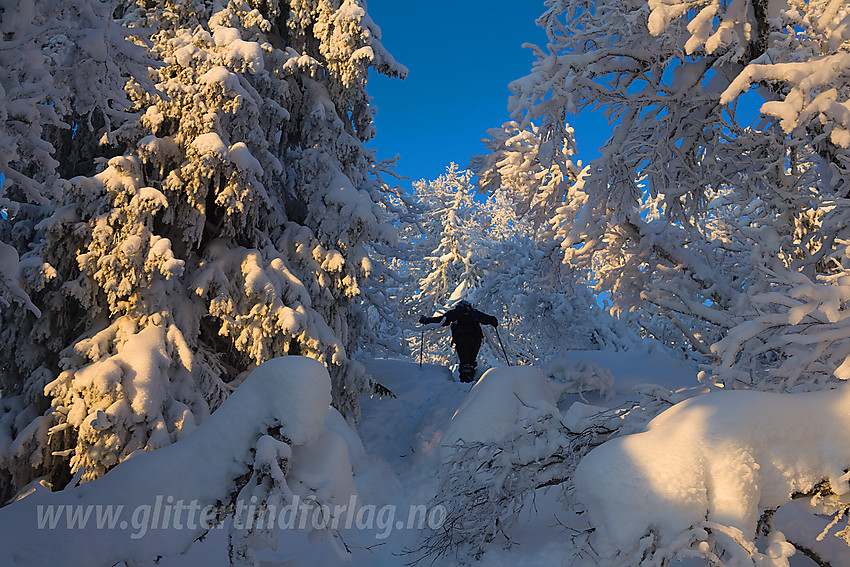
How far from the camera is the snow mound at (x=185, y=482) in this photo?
313cm

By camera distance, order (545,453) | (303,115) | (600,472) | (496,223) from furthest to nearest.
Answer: (496,223)
(303,115)
(545,453)
(600,472)

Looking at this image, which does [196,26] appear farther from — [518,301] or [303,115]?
[518,301]

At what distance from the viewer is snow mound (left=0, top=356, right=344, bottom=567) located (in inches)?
123

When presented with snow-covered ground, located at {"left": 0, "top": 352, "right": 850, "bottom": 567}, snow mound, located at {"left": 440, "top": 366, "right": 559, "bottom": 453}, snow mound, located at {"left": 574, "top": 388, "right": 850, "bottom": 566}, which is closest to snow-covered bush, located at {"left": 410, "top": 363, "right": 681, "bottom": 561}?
snow-covered ground, located at {"left": 0, "top": 352, "right": 850, "bottom": 567}

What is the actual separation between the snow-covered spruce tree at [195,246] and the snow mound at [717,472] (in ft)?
16.7

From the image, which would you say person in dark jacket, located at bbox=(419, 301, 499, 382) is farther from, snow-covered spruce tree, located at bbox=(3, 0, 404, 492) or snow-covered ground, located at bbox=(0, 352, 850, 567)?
snow-covered ground, located at bbox=(0, 352, 850, 567)

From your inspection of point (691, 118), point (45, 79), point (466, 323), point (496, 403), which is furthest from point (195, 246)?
point (691, 118)

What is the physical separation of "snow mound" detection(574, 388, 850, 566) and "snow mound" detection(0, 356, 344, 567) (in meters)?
1.69

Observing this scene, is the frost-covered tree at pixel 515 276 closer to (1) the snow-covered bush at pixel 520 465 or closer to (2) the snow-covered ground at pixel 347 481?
(1) the snow-covered bush at pixel 520 465

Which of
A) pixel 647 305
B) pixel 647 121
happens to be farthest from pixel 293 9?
pixel 647 305

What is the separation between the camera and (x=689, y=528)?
2.78m

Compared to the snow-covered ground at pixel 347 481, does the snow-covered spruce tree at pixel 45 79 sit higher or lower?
higher

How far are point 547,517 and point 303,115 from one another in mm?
7580

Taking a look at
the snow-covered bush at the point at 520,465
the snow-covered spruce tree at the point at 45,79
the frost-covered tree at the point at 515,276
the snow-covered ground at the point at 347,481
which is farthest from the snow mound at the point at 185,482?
the frost-covered tree at the point at 515,276
